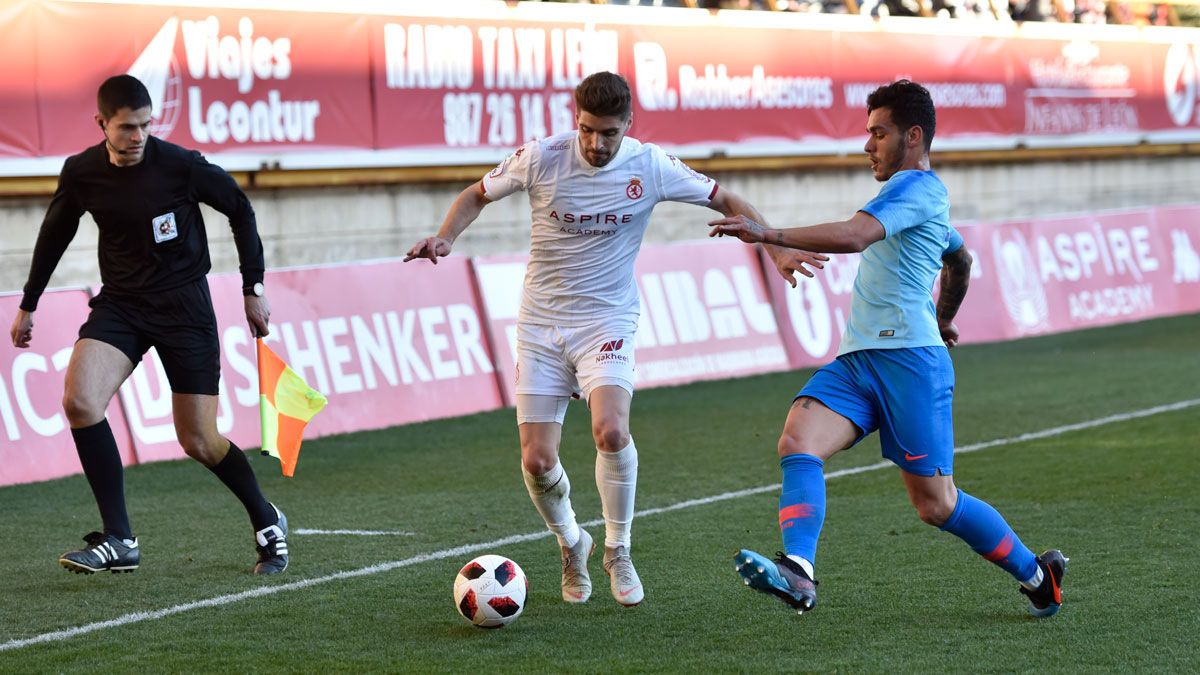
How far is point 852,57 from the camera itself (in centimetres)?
1906

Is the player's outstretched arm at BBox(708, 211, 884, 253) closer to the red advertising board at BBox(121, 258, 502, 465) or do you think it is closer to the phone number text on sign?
the red advertising board at BBox(121, 258, 502, 465)

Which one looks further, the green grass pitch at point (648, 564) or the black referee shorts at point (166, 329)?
the black referee shorts at point (166, 329)

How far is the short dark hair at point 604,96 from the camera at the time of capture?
5.90 meters

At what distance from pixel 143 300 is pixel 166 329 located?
15cm

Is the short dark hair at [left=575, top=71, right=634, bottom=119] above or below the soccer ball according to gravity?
above

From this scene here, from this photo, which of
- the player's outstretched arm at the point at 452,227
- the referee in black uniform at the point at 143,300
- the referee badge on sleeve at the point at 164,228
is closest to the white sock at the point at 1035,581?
the player's outstretched arm at the point at 452,227

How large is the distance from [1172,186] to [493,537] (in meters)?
19.3

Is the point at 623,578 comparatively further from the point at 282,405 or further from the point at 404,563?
the point at 282,405

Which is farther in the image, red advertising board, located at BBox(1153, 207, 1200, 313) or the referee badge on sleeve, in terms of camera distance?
red advertising board, located at BBox(1153, 207, 1200, 313)

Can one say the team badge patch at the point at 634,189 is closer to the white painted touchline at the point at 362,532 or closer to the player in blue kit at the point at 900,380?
the player in blue kit at the point at 900,380

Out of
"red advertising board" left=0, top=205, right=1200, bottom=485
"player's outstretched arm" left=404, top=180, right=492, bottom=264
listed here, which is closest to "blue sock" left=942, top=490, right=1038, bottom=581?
"player's outstretched arm" left=404, top=180, right=492, bottom=264

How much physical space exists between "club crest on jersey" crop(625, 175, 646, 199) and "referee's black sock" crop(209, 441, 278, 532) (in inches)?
80.5

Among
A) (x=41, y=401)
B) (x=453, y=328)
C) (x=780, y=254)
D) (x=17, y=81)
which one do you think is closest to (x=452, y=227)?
(x=780, y=254)

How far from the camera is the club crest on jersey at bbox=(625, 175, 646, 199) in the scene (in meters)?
6.34
